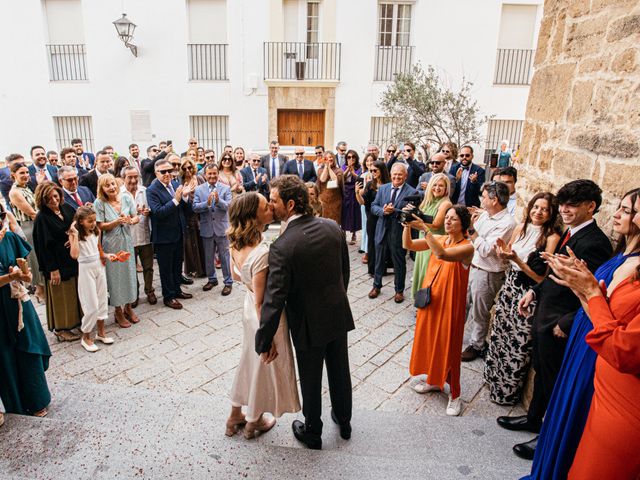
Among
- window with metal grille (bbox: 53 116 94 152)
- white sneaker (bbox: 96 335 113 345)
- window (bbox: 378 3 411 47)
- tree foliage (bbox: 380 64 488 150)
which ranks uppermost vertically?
window (bbox: 378 3 411 47)

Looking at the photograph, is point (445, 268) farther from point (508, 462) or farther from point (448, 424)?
point (508, 462)

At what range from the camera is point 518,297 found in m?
3.27

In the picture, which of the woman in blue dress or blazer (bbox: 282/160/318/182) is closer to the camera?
the woman in blue dress

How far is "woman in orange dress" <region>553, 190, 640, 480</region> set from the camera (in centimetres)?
178

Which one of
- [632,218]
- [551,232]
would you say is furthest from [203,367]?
[632,218]

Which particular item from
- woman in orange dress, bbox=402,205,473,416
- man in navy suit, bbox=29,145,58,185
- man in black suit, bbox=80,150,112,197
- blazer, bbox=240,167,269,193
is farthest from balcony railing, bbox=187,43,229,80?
woman in orange dress, bbox=402,205,473,416

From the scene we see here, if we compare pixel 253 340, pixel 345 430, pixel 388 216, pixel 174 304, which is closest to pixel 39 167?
pixel 174 304

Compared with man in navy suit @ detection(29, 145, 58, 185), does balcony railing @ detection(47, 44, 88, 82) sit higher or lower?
higher

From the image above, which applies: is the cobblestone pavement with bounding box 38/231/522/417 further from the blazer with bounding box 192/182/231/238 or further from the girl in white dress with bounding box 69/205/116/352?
the blazer with bounding box 192/182/231/238

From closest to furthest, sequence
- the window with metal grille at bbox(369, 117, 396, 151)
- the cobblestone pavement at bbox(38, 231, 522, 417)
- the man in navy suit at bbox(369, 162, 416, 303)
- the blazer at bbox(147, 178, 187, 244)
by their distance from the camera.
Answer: the cobblestone pavement at bbox(38, 231, 522, 417) < the blazer at bbox(147, 178, 187, 244) < the man in navy suit at bbox(369, 162, 416, 303) < the window with metal grille at bbox(369, 117, 396, 151)

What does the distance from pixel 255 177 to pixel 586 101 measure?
5.38 meters

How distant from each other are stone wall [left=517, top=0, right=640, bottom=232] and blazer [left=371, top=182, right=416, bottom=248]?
5.68 feet

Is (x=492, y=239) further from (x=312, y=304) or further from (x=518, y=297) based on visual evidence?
(x=312, y=304)

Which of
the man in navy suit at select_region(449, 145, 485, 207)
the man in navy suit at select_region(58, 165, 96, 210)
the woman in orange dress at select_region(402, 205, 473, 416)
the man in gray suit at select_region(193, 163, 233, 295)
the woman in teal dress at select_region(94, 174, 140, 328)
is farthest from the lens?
the man in navy suit at select_region(449, 145, 485, 207)
